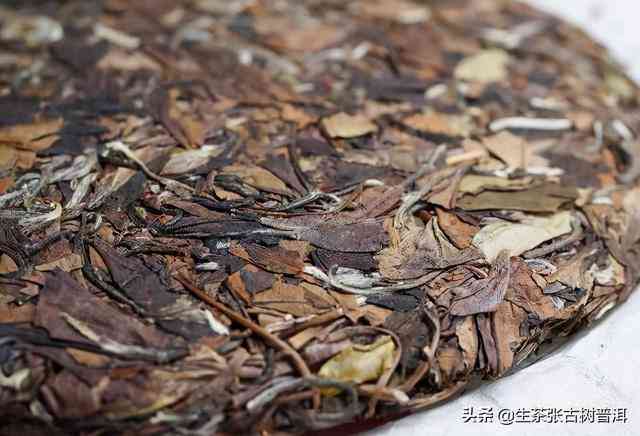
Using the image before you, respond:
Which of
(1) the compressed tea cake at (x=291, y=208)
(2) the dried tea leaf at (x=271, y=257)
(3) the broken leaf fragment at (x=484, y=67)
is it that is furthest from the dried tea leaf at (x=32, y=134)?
(3) the broken leaf fragment at (x=484, y=67)

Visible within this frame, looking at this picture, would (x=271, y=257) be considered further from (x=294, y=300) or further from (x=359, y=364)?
(x=359, y=364)

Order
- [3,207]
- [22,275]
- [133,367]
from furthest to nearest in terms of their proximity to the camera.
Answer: [3,207], [22,275], [133,367]

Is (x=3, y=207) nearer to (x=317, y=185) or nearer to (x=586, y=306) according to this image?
(x=317, y=185)

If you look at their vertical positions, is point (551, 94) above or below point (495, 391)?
above

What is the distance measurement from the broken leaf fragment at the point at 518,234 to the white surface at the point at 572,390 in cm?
14

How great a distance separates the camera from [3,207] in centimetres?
107

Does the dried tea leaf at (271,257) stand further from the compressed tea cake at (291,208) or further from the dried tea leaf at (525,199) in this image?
the dried tea leaf at (525,199)

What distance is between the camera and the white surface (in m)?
0.97

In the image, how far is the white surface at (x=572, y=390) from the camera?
97cm

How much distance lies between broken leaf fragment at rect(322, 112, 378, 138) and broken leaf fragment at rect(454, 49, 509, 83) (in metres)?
0.25

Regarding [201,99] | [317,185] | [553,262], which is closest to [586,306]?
[553,262]

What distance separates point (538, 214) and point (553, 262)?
93mm

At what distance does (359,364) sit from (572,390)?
11.6 inches

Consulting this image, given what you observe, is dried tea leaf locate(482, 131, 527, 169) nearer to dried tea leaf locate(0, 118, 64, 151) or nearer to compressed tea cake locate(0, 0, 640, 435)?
compressed tea cake locate(0, 0, 640, 435)
